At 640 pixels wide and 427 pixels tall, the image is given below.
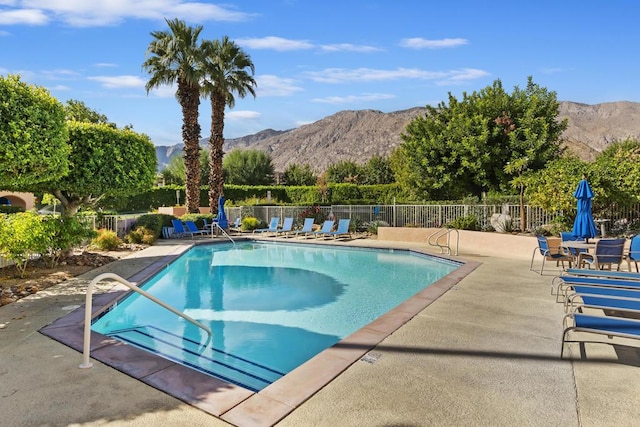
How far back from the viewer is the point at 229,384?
3.39m

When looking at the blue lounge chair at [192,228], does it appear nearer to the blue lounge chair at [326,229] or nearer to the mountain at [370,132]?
the blue lounge chair at [326,229]

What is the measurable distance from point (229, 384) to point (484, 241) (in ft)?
37.1

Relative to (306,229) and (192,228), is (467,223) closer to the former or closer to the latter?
(306,229)

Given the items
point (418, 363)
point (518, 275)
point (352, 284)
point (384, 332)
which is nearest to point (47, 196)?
point (352, 284)

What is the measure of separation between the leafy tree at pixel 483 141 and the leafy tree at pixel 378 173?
94.5 feet

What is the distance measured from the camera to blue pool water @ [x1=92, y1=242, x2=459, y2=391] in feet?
16.7

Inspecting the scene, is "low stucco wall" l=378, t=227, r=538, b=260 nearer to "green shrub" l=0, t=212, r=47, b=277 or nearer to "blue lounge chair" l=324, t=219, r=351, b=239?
"blue lounge chair" l=324, t=219, r=351, b=239

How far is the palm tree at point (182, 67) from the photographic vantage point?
19344 millimetres

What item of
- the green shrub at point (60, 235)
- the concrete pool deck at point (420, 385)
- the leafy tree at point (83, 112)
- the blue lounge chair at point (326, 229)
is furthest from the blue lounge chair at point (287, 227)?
the leafy tree at point (83, 112)

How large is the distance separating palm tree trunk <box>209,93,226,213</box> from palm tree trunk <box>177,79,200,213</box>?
3.23 feet

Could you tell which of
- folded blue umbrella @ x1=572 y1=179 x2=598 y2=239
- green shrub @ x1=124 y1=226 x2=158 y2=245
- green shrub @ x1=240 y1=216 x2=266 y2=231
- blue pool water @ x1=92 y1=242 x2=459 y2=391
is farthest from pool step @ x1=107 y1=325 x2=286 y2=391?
green shrub @ x1=240 y1=216 x2=266 y2=231

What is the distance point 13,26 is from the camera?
1667cm

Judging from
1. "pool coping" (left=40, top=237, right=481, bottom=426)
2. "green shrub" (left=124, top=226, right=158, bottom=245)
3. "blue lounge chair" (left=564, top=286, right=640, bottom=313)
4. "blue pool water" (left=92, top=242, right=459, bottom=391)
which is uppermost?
"blue lounge chair" (left=564, top=286, right=640, bottom=313)

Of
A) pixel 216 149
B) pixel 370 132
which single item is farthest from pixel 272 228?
pixel 370 132
